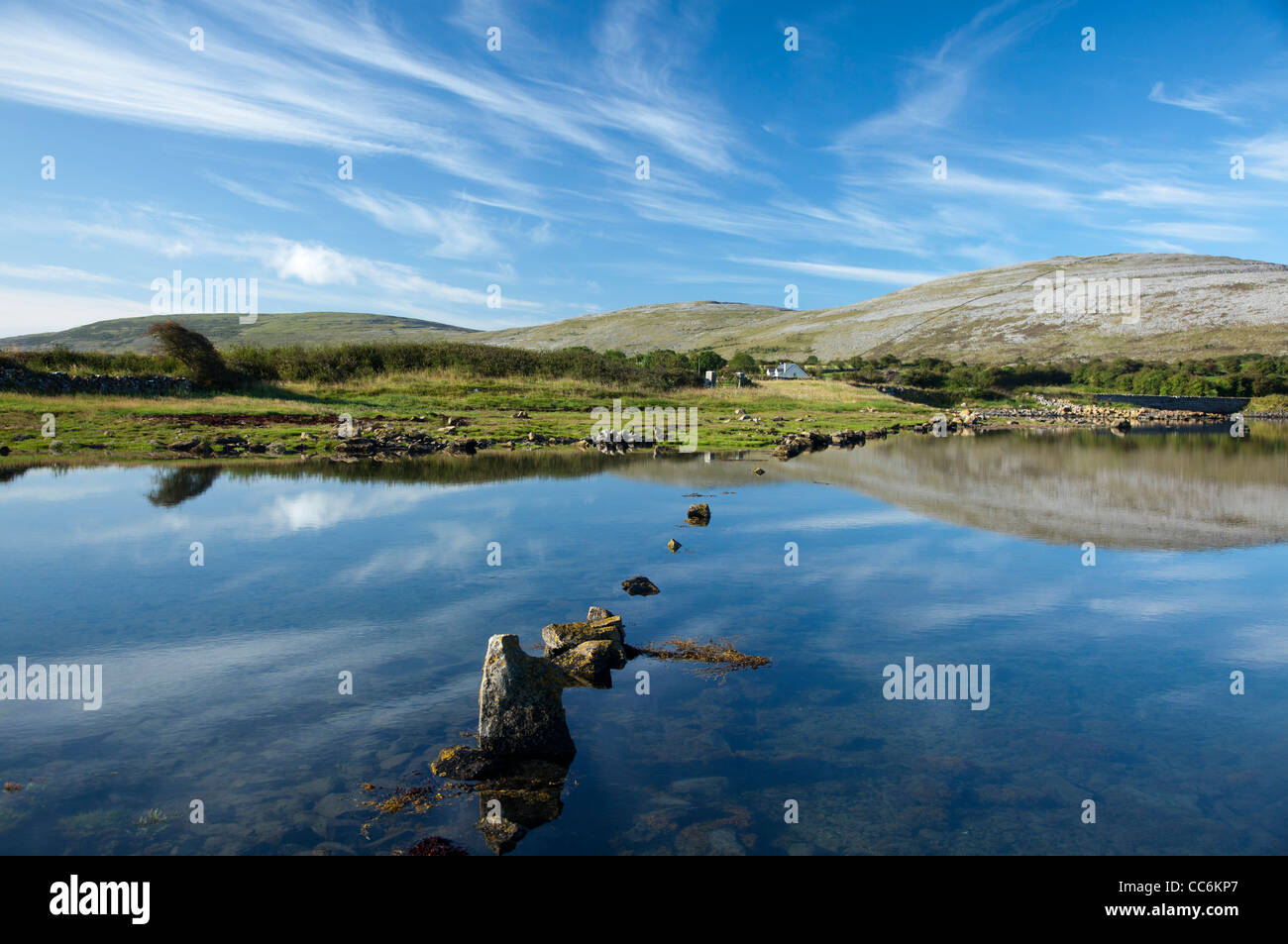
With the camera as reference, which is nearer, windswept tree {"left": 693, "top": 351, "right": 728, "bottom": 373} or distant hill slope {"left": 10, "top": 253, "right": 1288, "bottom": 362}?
windswept tree {"left": 693, "top": 351, "right": 728, "bottom": 373}

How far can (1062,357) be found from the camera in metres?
114

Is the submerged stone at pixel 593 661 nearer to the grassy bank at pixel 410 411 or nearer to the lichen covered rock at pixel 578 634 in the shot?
the lichen covered rock at pixel 578 634

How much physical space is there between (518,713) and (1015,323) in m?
151

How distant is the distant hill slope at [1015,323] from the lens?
116438 mm

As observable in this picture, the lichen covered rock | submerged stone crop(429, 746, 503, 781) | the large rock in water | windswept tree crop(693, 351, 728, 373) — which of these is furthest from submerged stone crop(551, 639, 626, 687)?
windswept tree crop(693, 351, 728, 373)

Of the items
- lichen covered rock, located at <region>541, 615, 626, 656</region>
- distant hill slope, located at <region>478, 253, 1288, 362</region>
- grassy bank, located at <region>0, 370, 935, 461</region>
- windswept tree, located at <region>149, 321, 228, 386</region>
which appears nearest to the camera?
lichen covered rock, located at <region>541, 615, 626, 656</region>

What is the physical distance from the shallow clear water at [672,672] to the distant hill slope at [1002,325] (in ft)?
371

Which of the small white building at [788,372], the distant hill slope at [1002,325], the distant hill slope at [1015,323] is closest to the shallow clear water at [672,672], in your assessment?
the small white building at [788,372]

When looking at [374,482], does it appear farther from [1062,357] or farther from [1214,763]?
[1062,357]

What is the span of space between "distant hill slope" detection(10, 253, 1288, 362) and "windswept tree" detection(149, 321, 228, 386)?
333 feet

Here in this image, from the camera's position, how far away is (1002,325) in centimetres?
13975

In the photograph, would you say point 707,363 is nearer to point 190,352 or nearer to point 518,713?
point 190,352

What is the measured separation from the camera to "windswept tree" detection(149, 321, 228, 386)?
53.2 meters

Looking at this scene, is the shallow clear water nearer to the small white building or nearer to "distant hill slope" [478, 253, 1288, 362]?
the small white building
